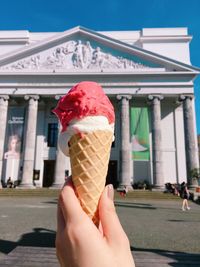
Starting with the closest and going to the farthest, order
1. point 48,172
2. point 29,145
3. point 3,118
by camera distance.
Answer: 1. point 29,145
2. point 3,118
3. point 48,172

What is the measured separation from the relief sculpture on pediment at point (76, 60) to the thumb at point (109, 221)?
3041cm

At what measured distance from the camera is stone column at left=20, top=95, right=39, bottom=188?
27812 mm

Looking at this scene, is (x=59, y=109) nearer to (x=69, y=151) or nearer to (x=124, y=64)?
(x=69, y=151)

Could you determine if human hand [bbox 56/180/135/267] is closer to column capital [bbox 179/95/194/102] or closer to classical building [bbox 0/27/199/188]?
classical building [bbox 0/27/199/188]

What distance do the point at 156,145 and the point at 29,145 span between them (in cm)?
1395

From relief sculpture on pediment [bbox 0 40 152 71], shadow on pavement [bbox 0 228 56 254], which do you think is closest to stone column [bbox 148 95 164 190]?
relief sculpture on pediment [bbox 0 40 152 71]

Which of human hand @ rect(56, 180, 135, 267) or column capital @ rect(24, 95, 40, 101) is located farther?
column capital @ rect(24, 95, 40, 101)

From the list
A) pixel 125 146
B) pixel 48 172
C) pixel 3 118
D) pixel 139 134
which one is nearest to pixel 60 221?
pixel 139 134

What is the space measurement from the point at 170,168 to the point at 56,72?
58.7ft

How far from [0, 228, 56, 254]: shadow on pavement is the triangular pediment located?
25.0 m

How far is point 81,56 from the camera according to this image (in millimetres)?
31266

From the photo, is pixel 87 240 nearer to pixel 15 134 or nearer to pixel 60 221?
pixel 60 221

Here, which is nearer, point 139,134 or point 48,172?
point 139,134

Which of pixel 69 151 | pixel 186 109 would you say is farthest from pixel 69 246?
pixel 186 109
